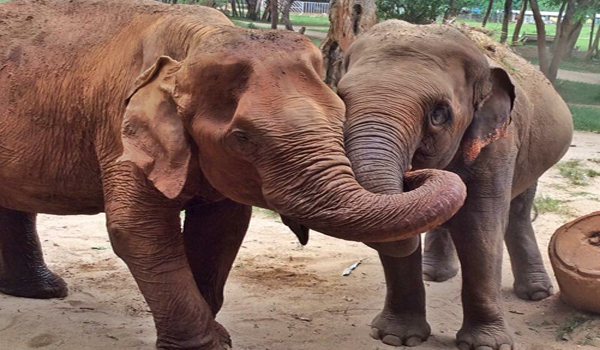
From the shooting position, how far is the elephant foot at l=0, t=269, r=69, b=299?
6254mm

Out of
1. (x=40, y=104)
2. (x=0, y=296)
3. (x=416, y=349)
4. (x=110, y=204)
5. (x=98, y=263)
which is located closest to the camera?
(x=110, y=204)

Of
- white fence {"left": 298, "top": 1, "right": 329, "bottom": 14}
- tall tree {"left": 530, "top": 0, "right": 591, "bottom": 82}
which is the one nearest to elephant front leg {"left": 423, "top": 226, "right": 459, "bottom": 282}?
tall tree {"left": 530, "top": 0, "right": 591, "bottom": 82}

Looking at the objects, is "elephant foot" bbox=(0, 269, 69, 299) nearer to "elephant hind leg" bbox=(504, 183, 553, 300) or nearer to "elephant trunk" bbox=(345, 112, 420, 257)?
"elephant trunk" bbox=(345, 112, 420, 257)

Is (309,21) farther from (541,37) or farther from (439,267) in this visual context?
(439,267)

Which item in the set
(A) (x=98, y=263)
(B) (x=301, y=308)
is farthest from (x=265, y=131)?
(A) (x=98, y=263)

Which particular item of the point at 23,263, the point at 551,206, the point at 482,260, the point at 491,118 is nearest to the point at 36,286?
the point at 23,263

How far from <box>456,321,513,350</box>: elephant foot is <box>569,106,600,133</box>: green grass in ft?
34.3

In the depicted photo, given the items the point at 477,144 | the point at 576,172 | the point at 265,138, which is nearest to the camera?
the point at 265,138

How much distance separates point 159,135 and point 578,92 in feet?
60.7

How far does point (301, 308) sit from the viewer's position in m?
6.30

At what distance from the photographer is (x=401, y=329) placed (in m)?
5.67

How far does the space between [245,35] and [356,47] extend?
122 cm

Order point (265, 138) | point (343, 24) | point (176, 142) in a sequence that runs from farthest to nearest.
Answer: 1. point (343, 24)
2. point (176, 142)
3. point (265, 138)

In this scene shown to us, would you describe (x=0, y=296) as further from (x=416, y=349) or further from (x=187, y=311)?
(x=416, y=349)
